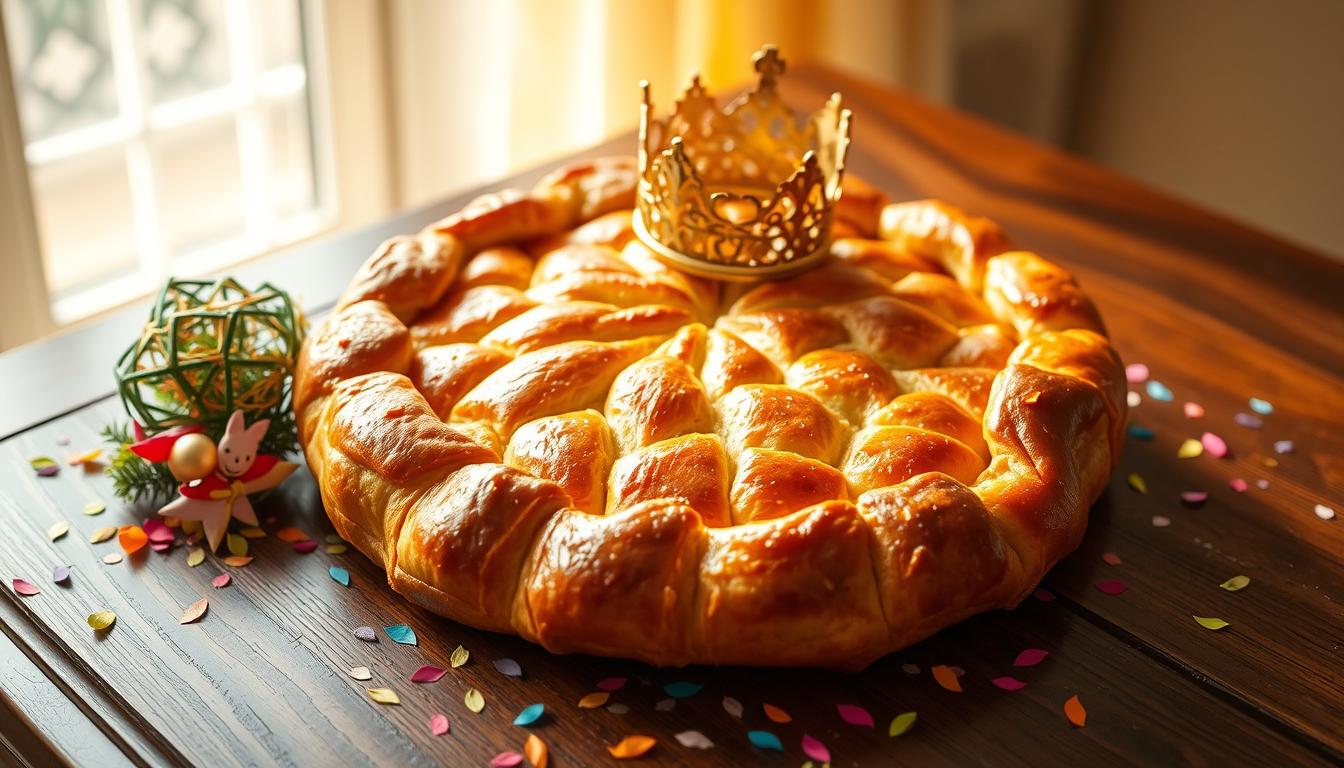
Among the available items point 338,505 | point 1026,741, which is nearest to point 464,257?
point 338,505

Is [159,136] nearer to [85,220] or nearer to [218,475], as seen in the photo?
[85,220]

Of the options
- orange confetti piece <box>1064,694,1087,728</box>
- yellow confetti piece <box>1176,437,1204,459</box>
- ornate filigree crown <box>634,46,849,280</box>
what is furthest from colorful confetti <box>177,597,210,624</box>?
yellow confetti piece <box>1176,437,1204,459</box>

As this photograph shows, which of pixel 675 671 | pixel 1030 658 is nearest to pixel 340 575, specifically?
pixel 675 671

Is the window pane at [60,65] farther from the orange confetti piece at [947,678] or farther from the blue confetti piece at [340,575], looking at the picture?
the orange confetti piece at [947,678]

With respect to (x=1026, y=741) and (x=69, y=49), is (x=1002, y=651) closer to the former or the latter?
(x=1026, y=741)

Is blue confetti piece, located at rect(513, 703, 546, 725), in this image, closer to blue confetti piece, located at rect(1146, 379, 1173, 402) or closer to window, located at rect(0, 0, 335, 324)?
blue confetti piece, located at rect(1146, 379, 1173, 402)

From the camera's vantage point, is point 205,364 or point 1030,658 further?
point 205,364

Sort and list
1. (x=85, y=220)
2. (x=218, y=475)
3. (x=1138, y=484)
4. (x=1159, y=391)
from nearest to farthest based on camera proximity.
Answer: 1. (x=218, y=475)
2. (x=1138, y=484)
3. (x=1159, y=391)
4. (x=85, y=220)

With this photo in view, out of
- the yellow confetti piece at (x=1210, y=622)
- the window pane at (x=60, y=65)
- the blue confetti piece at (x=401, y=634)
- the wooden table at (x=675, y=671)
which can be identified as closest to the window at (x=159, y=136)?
the window pane at (x=60, y=65)
